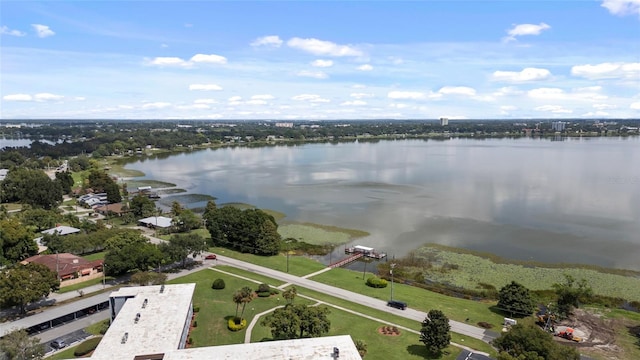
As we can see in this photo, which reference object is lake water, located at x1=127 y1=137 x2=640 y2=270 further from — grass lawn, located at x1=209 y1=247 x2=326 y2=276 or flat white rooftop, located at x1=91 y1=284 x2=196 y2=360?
flat white rooftop, located at x1=91 y1=284 x2=196 y2=360

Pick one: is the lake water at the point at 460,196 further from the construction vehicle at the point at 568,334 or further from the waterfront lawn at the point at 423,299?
the construction vehicle at the point at 568,334

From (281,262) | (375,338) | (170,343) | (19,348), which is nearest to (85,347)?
(19,348)

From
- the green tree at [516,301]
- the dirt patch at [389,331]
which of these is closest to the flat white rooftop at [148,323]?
the dirt patch at [389,331]

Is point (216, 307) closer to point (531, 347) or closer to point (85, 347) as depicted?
point (85, 347)

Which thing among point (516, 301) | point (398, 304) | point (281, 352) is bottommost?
point (398, 304)

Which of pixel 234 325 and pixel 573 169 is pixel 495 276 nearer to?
pixel 234 325

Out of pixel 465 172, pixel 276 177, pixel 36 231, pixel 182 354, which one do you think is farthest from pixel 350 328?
pixel 465 172
